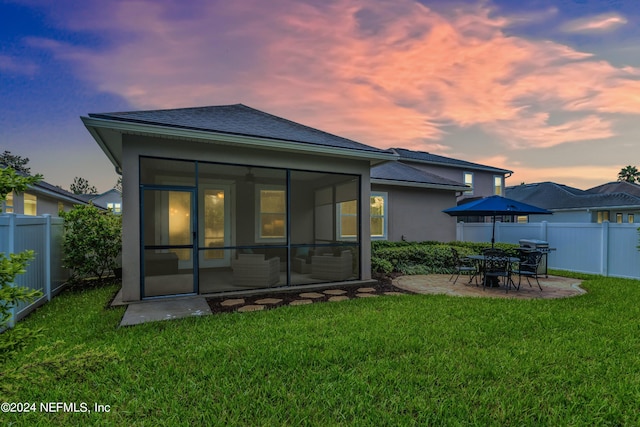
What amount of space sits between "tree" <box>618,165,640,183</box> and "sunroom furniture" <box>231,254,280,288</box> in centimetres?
4725

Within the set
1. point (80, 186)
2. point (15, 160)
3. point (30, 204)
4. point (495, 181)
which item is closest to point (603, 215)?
point (495, 181)

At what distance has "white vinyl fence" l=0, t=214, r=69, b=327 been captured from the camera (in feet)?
15.3

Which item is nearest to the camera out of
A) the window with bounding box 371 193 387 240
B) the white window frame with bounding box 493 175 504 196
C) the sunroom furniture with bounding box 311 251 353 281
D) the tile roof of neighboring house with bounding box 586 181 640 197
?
the sunroom furniture with bounding box 311 251 353 281

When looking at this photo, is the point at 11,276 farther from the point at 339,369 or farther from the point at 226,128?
the point at 226,128

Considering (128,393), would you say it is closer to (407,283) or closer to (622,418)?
(622,418)

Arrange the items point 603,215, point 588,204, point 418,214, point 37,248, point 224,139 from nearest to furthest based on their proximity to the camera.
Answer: point 37,248 → point 224,139 → point 418,214 → point 588,204 → point 603,215

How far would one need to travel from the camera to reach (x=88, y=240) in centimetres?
749

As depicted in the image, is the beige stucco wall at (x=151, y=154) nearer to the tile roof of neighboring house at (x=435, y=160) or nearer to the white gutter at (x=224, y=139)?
the white gutter at (x=224, y=139)

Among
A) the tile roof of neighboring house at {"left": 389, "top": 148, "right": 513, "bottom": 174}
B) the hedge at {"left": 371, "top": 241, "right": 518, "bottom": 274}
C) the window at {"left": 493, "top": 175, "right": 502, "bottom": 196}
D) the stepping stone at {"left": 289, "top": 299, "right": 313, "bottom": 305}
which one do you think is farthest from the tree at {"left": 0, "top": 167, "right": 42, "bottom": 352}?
the window at {"left": 493, "top": 175, "right": 502, "bottom": 196}

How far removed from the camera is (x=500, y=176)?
76.9 ft

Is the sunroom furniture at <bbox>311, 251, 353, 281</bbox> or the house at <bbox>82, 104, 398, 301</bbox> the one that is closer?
the house at <bbox>82, 104, 398, 301</bbox>

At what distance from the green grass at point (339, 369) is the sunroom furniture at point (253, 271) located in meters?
2.03

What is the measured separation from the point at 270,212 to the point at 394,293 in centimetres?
555

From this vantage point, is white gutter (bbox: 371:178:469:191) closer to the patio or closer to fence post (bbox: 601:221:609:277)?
the patio
